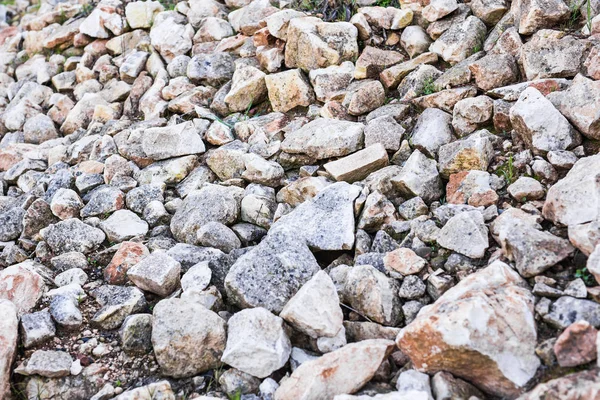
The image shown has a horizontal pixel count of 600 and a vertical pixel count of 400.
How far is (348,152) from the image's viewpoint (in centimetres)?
404

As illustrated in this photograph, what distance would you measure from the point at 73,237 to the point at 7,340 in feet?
3.67

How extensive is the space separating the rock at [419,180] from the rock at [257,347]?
124 centimetres

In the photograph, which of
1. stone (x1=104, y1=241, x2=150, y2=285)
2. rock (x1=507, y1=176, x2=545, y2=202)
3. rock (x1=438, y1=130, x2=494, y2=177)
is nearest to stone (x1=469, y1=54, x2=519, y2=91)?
rock (x1=438, y1=130, x2=494, y2=177)

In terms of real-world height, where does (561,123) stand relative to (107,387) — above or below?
above

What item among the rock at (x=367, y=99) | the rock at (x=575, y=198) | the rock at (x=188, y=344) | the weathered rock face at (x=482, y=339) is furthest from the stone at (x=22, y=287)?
the rock at (x=575, y=198)

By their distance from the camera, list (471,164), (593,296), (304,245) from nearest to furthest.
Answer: (593,296) → (304,245) → (471,164)

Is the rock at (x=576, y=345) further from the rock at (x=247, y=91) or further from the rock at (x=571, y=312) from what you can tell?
the rock at (x=247, y=91)

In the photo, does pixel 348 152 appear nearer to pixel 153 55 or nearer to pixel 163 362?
pixel 163 362

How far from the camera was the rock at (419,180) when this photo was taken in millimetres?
3486

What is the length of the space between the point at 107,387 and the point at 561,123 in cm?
285

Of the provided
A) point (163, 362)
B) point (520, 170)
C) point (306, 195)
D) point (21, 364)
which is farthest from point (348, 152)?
point (21, 364)

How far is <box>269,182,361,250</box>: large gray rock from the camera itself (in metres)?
3.33

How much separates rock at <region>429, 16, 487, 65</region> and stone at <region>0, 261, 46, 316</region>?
128 inches

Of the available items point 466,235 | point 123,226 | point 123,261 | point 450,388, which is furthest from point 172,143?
point 450,388
